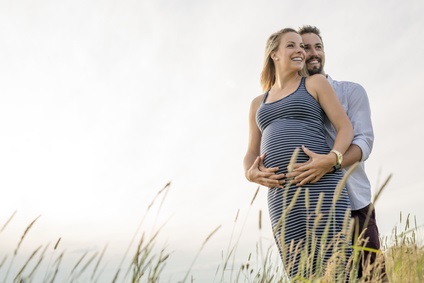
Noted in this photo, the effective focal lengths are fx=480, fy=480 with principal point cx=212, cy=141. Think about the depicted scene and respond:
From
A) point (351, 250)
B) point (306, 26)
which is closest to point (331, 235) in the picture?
point (351, 250)

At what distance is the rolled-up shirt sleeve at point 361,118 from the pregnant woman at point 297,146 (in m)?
0.20

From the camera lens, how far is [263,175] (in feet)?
10.6

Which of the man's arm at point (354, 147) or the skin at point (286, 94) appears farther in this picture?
the skin at point (286, 94)

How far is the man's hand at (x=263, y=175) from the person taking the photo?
316 centimetres

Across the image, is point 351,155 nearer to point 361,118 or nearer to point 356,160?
point 356,160

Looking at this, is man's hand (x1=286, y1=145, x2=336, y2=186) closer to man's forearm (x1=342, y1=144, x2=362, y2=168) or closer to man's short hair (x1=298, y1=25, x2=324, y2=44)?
man's forearm (x1=342, y1=144, x2=362, y2=168)

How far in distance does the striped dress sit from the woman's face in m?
0.16

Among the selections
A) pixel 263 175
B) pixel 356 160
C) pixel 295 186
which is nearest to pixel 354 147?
pixel 356 160

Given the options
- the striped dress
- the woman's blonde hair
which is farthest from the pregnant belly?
the woman's blonde hair

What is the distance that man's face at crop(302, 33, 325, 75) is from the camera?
4.06m

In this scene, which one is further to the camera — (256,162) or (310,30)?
(310,30)

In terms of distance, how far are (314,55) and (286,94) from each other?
0.85 m

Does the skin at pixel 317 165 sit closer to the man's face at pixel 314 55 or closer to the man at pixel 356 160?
the man at pixel 356 160

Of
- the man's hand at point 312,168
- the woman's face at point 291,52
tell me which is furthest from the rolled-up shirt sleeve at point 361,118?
the woman's face at point 291,52
